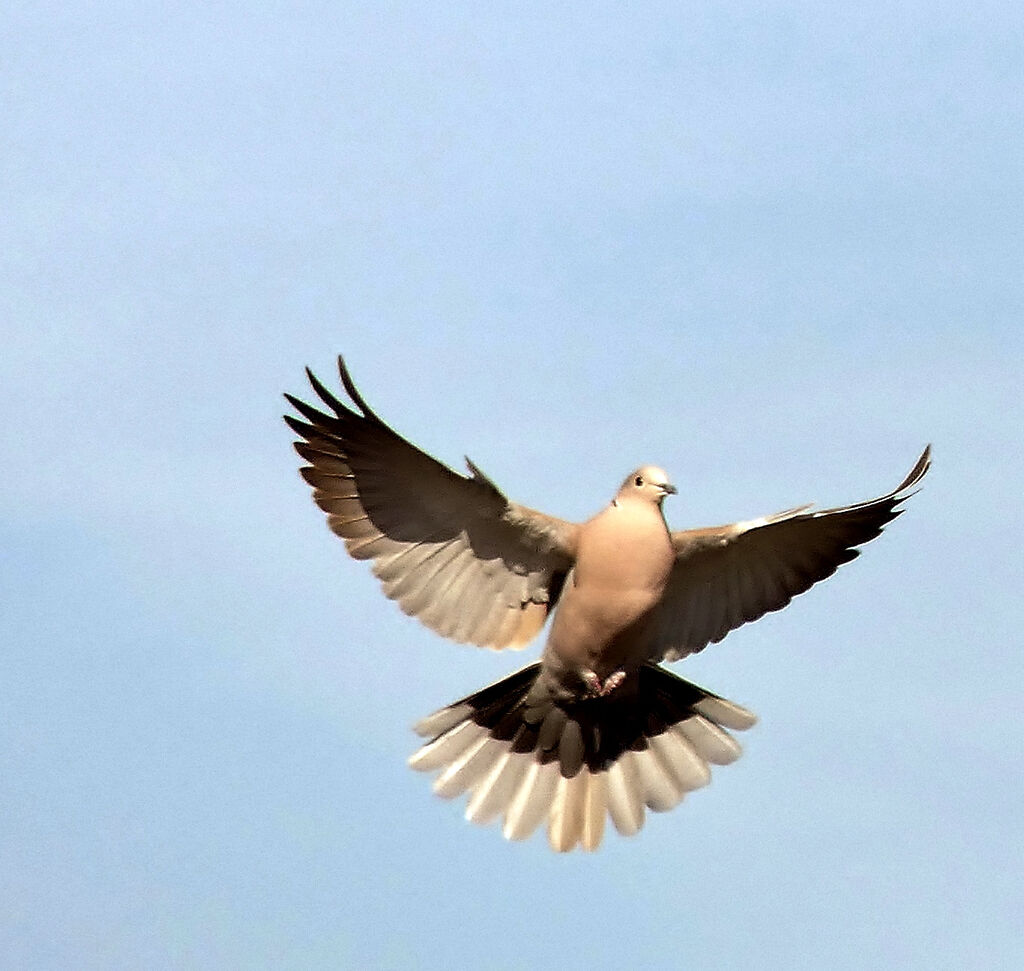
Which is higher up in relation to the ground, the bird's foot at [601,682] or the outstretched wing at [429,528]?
the outstretched wing at [429,528]

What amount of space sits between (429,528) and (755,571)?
1.96m

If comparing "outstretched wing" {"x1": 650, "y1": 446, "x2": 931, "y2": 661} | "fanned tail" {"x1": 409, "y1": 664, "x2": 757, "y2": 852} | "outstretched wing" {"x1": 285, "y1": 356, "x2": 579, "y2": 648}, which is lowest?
"fanned tail" {"x1": 409, "y1": 664, "x2": 757, "y2": 852}

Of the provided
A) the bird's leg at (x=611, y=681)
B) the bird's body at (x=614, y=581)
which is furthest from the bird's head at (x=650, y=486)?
the bird's leg at (x=611, y=681)

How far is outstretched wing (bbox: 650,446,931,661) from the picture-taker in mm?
12508

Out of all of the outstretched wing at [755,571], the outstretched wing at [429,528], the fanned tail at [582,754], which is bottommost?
the fanned tail at [582,754]

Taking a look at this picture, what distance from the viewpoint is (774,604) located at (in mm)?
12766

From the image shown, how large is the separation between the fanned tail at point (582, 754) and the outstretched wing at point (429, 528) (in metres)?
0.68

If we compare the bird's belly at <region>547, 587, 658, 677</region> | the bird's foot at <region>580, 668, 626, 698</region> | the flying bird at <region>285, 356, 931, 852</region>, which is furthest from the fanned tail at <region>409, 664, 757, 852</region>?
the bird's belly at <region>547, 587, 658, 677</region>

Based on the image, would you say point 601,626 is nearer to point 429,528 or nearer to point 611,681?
point 611,681

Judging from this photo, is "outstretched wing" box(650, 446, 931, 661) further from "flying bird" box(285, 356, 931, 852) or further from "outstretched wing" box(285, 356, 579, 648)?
"outstretched wing" box(285, 356, 579, 648)

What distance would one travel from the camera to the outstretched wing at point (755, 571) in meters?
12.5

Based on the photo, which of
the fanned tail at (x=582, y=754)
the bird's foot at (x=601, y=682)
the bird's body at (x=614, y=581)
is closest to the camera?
the bird's body at (x=614, y=581)

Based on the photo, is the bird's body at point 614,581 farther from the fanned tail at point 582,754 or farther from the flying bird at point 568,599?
the fanned tail at point 582,754

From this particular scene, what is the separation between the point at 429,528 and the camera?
12.1m
